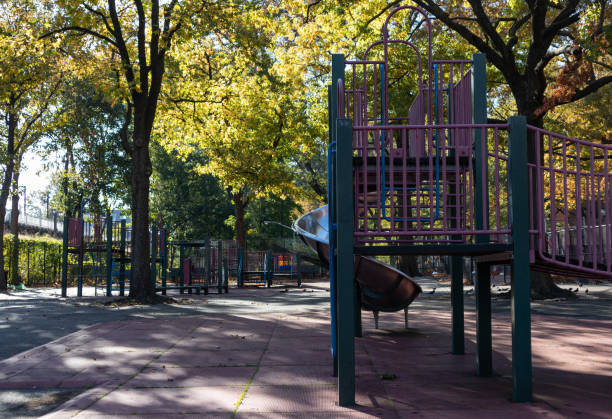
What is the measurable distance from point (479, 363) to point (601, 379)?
1089 mm

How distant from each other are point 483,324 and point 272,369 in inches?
84.7

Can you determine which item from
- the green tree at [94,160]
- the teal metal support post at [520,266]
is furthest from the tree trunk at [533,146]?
the green tree at [94,160]

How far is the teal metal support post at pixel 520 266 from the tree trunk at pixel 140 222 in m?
11.8

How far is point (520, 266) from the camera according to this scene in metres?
4.82

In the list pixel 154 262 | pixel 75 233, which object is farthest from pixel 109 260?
pixel 75 233

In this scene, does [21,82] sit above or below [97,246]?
above

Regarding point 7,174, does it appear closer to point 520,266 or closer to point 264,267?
point 264,267

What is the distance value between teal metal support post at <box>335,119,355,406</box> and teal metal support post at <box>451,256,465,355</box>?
88.1 inches

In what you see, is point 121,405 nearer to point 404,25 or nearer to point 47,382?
point 47,382


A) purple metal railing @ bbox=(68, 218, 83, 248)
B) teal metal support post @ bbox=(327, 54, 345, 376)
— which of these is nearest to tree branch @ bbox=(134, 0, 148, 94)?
purple metal railing @ bbox=(68, 218, 83, 248)

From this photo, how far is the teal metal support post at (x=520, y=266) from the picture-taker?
15.3 ft

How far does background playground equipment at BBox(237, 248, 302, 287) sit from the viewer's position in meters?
26.0

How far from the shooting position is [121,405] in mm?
4719

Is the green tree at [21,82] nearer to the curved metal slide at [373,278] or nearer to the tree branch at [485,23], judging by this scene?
the curved metal slide at [373,278]
